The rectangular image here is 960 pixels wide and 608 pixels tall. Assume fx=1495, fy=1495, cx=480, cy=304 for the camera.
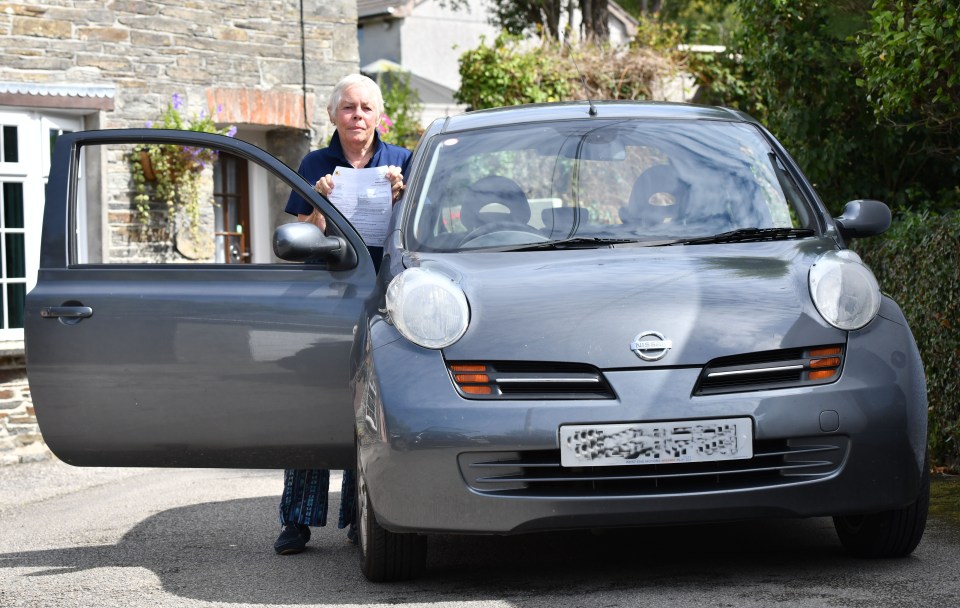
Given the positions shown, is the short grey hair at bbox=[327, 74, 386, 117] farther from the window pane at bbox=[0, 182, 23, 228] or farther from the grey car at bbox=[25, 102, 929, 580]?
the window pane at bbox=[0, 182, 23, 228]

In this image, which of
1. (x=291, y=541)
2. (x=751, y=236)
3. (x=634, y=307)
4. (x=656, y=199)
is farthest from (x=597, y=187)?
(x=291, y=541)

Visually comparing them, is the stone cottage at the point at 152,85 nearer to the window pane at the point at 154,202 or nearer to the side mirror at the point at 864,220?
the window pane at the point at 154,202

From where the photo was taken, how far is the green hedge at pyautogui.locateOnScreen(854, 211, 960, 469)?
297 inches

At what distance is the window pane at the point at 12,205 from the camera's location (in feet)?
40.9

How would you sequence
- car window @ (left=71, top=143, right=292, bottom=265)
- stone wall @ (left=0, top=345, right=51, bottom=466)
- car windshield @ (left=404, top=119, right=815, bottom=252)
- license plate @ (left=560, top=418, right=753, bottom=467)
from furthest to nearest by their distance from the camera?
car window @ (left=71, top=143, right=292, bottom=265) → stone wall @ (left=0, top=345, right=51, bottom=466) → car windshield @ (left=404, top=119, right=815, bottom=252) → license plate @ (left=560, top=418, right=753, bottom=467)

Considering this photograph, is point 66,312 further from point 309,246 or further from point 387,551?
point 387,551

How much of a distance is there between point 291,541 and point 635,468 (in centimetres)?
209

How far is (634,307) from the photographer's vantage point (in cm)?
473

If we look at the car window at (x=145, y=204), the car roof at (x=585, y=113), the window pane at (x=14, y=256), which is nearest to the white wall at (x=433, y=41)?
the car window at (x=145, y=204)

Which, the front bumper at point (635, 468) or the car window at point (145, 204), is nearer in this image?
the front bumper at point (635, 468)

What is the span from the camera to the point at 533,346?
4660mm

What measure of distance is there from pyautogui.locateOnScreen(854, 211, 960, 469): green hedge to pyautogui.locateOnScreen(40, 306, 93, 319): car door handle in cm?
422

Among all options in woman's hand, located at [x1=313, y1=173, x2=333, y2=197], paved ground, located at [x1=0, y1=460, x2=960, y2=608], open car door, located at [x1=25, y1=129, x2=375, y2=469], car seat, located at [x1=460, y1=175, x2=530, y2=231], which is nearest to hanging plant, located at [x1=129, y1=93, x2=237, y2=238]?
paved ground, located at [x1=0, y1=460, x2=960, y2=608]

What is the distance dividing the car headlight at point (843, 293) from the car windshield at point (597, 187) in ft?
1.63
